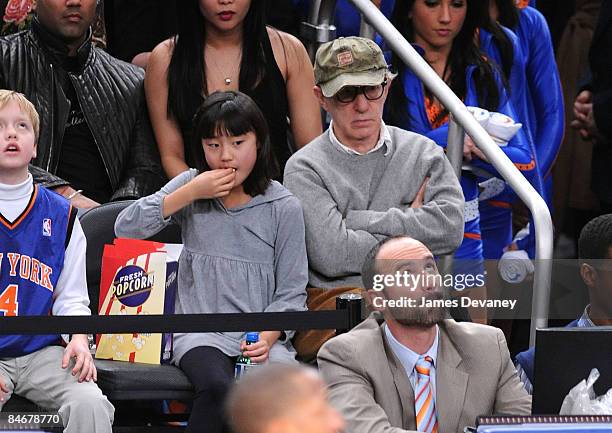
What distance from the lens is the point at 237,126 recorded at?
16.9 ft

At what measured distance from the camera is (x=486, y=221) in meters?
6.19

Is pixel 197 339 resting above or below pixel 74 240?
below

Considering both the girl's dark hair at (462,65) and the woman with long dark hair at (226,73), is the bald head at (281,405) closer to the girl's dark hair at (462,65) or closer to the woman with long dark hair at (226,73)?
the woman with long dark hair at (226,73)

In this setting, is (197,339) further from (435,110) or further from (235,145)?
(435,110)

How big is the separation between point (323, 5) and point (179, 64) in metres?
0.68

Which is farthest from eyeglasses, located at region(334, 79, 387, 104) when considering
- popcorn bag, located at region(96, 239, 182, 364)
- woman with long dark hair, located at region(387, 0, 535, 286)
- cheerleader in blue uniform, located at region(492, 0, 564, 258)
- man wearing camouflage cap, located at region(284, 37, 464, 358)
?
cheerleader in blue uniform, located at region(492, 0, 564, 258)

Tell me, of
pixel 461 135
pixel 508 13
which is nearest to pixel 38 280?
pixel 461 135

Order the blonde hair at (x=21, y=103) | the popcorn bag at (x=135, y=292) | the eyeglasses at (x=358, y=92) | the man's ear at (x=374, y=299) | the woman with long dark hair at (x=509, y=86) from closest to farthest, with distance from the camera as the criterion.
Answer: the man's ear at (x=374, y=299)
the blonde hair at (x=21, y=103)
the popcorn bag at (x=135, y=292)
the eyeglasses at (x=358, y=92)
the woman with long dark hair at (x=509, y=86)

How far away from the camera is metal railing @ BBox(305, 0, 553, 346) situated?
527 cm

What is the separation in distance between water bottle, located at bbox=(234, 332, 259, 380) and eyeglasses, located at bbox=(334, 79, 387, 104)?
93 centimetres

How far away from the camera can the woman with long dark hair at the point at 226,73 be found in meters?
5.75

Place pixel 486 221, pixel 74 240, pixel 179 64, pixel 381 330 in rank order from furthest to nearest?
pixel 486 221
pixel 179 64
pixel 74 240
pixel 381 330

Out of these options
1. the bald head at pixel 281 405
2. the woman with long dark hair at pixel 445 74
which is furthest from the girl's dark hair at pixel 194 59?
the bald head at pixel 281 405

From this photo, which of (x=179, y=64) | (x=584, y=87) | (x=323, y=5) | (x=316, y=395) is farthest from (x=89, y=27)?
(x=316, y=395)
